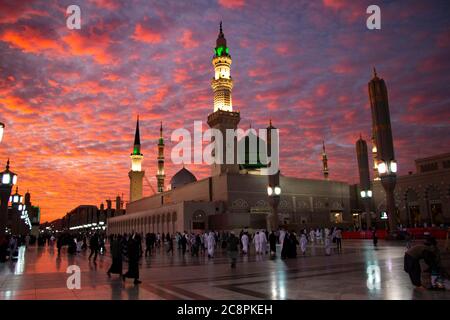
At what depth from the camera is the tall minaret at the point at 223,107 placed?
185 ft

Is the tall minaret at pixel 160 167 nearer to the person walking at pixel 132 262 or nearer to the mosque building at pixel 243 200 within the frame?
the mosque building at pixel 243 200

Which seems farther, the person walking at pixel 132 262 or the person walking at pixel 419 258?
the person walking at pixel 132 262

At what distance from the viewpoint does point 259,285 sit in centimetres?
898

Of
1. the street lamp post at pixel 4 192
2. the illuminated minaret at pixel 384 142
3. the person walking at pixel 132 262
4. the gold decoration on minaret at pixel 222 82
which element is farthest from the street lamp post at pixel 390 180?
the gold decoration on minaret at pixel 222 82

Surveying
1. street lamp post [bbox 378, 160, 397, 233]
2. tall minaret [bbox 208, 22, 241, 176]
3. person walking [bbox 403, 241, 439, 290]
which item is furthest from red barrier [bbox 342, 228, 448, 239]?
tall minaret [bbox 208, 22, 241, 176]

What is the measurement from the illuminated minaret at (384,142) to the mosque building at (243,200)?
44.5 ft

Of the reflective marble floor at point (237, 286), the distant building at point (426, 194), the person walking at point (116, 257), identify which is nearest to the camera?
the reflective marble floor at point (237, 286)

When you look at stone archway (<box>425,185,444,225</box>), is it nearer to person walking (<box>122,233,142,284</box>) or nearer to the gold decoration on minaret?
the gold decoration on minaret

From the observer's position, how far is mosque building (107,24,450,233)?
47.0 meters

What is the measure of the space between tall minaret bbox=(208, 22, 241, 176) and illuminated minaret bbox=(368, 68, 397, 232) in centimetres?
2689

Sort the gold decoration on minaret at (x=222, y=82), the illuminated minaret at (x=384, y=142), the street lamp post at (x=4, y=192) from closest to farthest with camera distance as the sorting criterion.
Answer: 1. the street lamp post at (x=4, y=192)
2. the illuminated minaret at (x=384, y=142)
3. the gold decoration on minaret at (x=222, y=82)

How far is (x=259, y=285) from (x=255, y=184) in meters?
41.3
